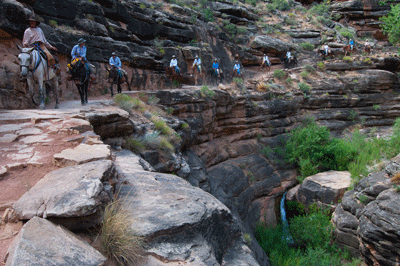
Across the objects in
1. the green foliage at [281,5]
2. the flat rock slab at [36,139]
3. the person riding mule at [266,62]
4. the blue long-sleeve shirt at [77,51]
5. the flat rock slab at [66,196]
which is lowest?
the flat rock slab at [66,196]

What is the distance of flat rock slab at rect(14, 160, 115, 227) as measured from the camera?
8.79 feet

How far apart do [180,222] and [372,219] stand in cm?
802

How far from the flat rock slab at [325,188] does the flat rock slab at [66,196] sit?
12.4 metres

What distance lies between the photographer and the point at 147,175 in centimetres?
486

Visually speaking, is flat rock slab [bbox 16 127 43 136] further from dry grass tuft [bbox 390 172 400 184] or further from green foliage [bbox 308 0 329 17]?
green foliage [bbox 308 0 329 17]

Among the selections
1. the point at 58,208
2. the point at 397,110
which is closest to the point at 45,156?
the point at 58,208

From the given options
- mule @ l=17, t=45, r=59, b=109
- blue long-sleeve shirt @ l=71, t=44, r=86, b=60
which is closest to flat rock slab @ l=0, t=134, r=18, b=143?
mule @ l=17, t=45, r=59, b=109

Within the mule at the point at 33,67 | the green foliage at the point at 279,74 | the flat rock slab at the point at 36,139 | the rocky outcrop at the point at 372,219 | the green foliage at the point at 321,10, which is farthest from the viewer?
the green foliage at the point at 321,10

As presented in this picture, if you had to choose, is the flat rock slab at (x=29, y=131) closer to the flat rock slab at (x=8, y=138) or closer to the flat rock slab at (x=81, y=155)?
the flat rock slab at (x=8, y=138)

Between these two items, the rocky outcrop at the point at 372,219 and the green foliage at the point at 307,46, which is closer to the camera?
the rocky outcrop at the point at 372,219

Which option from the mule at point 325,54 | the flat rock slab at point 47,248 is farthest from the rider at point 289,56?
the flat rock slab at point 47,248

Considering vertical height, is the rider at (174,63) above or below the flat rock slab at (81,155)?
above

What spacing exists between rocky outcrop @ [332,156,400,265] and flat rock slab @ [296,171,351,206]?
1.69m

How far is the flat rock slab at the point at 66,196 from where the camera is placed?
8.79 feet
